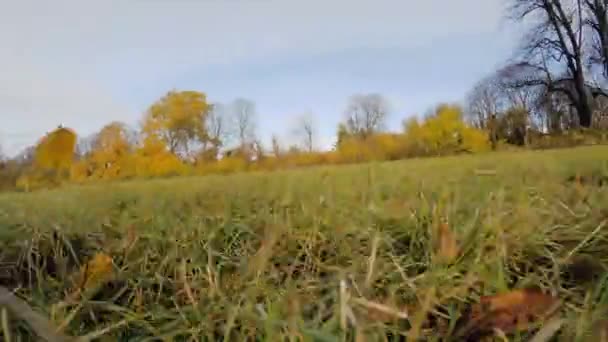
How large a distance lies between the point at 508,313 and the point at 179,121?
5194 mm

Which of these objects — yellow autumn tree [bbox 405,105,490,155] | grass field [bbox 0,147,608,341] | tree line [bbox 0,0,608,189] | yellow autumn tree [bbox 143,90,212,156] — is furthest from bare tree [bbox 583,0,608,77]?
grass field [bbox 0,147,608,341]

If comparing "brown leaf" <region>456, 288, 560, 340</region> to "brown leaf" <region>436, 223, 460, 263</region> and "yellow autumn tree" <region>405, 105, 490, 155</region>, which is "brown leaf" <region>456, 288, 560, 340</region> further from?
"yellow autumn tree" <region>405, 105, 490, 155</region>

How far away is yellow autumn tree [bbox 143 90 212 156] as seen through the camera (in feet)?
16.0

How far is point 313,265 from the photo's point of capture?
1.52 ft

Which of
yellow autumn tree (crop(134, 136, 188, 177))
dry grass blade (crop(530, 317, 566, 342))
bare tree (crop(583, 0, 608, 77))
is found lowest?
dry grass blade (crop(530, 317, 566, 342))

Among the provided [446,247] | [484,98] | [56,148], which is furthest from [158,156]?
[484,98]

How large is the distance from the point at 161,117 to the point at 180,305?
17.1 ft

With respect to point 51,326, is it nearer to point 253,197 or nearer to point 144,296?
point 144,296

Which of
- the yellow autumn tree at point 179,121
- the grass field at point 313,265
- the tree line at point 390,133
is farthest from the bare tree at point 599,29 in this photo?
the grass field at point 313,265

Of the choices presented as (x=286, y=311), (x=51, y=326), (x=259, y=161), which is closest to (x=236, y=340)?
(x=286, y=311)

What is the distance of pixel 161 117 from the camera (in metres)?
5.26

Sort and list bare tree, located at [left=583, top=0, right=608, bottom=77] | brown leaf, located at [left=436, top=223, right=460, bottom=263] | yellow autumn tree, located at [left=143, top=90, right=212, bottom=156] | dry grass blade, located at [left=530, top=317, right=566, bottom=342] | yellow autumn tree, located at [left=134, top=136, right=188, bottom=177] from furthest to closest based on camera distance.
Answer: bare tree, located at [left=583, top=0, right=608, bottom=77] < yellow autumn tree, located at [left=143, top=90, right=212, bottom=156] < yellow autumn tree, located at [left=134, top=136, right=188, bottom=177] < brown leaf, located at [left=436, top=223, right=460, bottom=263] < dry grass blade, located at [left=530, top=317, right=566, bottom=342]

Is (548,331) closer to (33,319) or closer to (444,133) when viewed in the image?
(33,319)

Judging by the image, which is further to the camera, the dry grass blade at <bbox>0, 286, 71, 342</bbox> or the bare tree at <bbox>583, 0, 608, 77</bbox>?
the bare tree at <bbox>583, 0, 608, 77</bbox>
